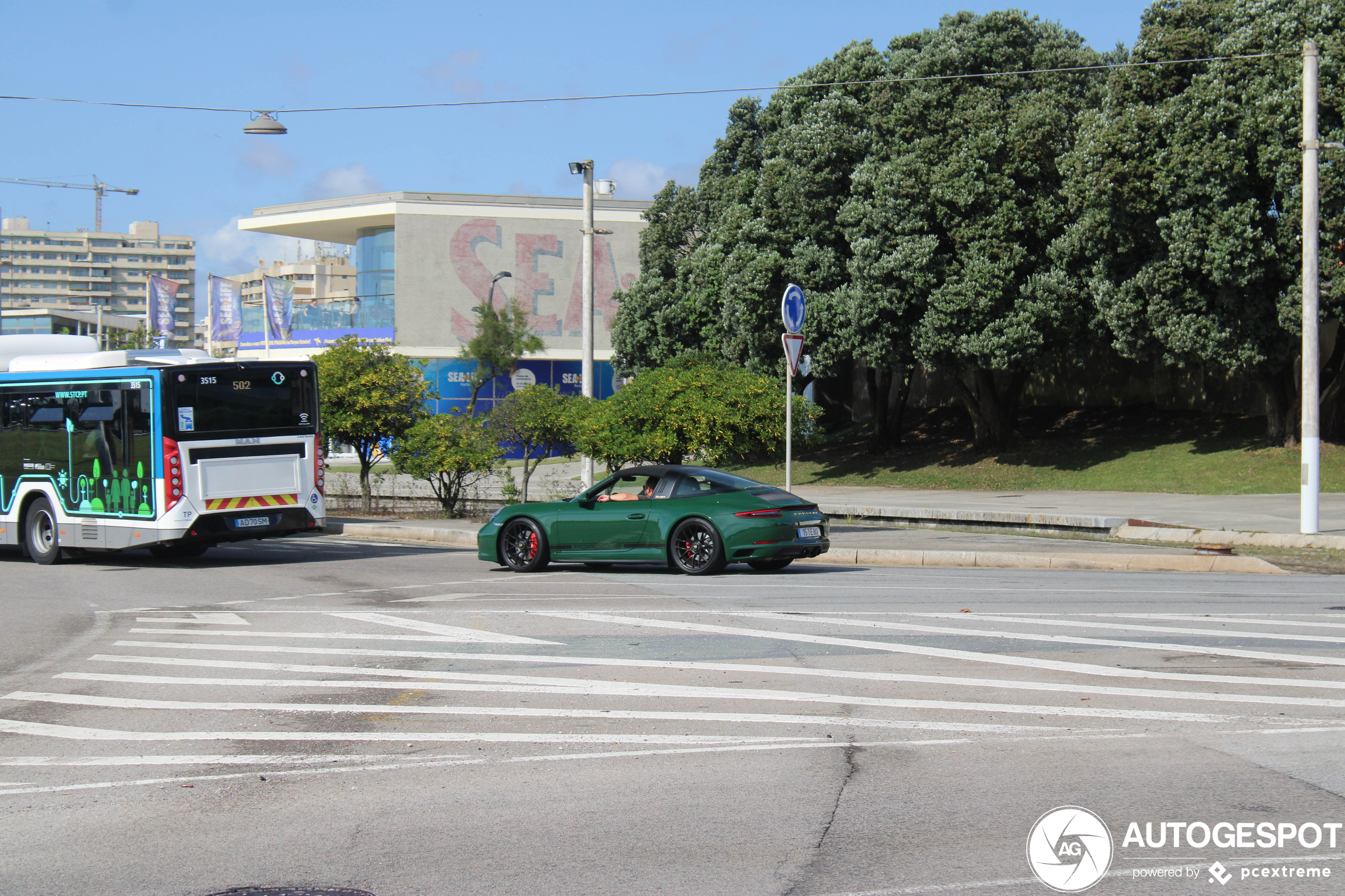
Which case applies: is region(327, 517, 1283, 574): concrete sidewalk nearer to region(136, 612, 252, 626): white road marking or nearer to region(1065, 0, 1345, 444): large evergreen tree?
region(136, 612, 252, 626): white road marking

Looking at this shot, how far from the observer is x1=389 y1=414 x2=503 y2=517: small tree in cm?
2406

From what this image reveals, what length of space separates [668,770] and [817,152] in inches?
1249

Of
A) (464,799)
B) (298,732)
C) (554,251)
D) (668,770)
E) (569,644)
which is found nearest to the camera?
(464,799)

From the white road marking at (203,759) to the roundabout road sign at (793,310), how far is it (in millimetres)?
12582

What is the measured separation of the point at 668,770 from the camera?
5.90 meters

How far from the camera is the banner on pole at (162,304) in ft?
185

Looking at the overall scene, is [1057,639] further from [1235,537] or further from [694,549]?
[1235,537]

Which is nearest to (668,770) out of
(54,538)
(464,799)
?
(464,799)

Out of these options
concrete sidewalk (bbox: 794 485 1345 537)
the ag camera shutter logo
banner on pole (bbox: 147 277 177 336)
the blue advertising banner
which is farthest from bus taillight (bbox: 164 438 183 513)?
the blue advertising banner

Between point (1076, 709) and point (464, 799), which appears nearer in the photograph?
point (464, 799)

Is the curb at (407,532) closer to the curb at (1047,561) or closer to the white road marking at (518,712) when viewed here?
the curb at (1047,561)

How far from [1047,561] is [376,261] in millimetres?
54201

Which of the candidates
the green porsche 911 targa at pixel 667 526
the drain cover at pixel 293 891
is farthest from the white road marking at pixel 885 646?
the drain cover at pixel 293 891

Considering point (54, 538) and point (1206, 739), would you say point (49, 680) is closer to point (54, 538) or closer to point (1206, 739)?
point (1206, 739)
